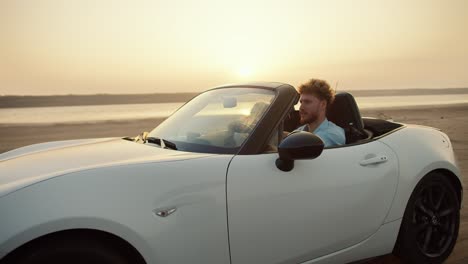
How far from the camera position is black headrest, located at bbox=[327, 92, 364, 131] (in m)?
4.15

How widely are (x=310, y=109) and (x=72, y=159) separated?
6.48 ft

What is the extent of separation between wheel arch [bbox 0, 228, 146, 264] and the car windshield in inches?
31.4

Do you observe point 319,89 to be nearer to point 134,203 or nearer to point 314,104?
point 314,104

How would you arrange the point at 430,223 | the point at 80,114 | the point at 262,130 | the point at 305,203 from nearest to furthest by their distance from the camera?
the point at 305,203, the point at 262,130, the point at 430,223, the point at 80,114

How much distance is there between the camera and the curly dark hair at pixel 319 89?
3889mm

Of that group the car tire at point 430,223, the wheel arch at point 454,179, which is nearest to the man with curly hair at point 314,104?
the car tire at point 430,223

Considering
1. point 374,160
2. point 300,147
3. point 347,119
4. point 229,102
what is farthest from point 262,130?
point 347,119

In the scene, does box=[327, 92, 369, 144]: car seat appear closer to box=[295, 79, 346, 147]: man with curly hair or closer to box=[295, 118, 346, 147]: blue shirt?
box=[295, 79, 346, 147]: man with curly hair

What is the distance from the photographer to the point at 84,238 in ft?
7.04

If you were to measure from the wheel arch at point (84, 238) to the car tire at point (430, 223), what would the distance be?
2101 mm

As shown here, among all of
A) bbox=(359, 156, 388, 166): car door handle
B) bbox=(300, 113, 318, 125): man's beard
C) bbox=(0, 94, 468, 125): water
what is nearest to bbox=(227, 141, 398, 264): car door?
bbox=(359, 156, 388, 166): car door handle

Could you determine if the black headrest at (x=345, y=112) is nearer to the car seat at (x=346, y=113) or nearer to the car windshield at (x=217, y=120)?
the car seat at (x=346, y=113)

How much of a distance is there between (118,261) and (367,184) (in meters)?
1.70

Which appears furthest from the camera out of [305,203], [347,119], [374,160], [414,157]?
[347,119]
